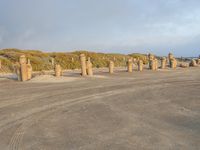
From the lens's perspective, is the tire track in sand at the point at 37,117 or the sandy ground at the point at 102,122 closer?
the sandy ground at the point at 102,122

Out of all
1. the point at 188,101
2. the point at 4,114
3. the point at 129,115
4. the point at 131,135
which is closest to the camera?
the point at 131,135

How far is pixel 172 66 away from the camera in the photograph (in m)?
42.9

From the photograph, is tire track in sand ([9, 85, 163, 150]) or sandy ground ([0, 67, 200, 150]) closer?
sandy ground ([0, 67, 200, 150])

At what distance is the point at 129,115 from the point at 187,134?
2.62 meters

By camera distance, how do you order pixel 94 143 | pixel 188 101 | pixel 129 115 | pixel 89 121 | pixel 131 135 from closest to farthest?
pixel 94 143
pixel 131 135
pixel 89 121
pixel 129 115
pixel 188 101

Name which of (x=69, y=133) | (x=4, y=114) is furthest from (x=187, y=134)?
(x=4, y=114)

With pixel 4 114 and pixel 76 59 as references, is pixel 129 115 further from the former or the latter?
pixel 76 59

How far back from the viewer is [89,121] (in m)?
9.44

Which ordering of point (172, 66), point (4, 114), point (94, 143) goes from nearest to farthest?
1. point (94, 143)
2. point (4, 114)
3. point (172, 66)

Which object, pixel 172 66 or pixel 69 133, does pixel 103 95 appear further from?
pixel 172 66

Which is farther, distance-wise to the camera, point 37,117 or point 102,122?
point 37,117

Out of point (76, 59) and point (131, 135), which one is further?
point (76, 59)

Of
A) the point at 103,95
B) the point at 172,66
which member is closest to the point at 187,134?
the point at 103,95

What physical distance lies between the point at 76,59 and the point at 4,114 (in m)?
46.7
